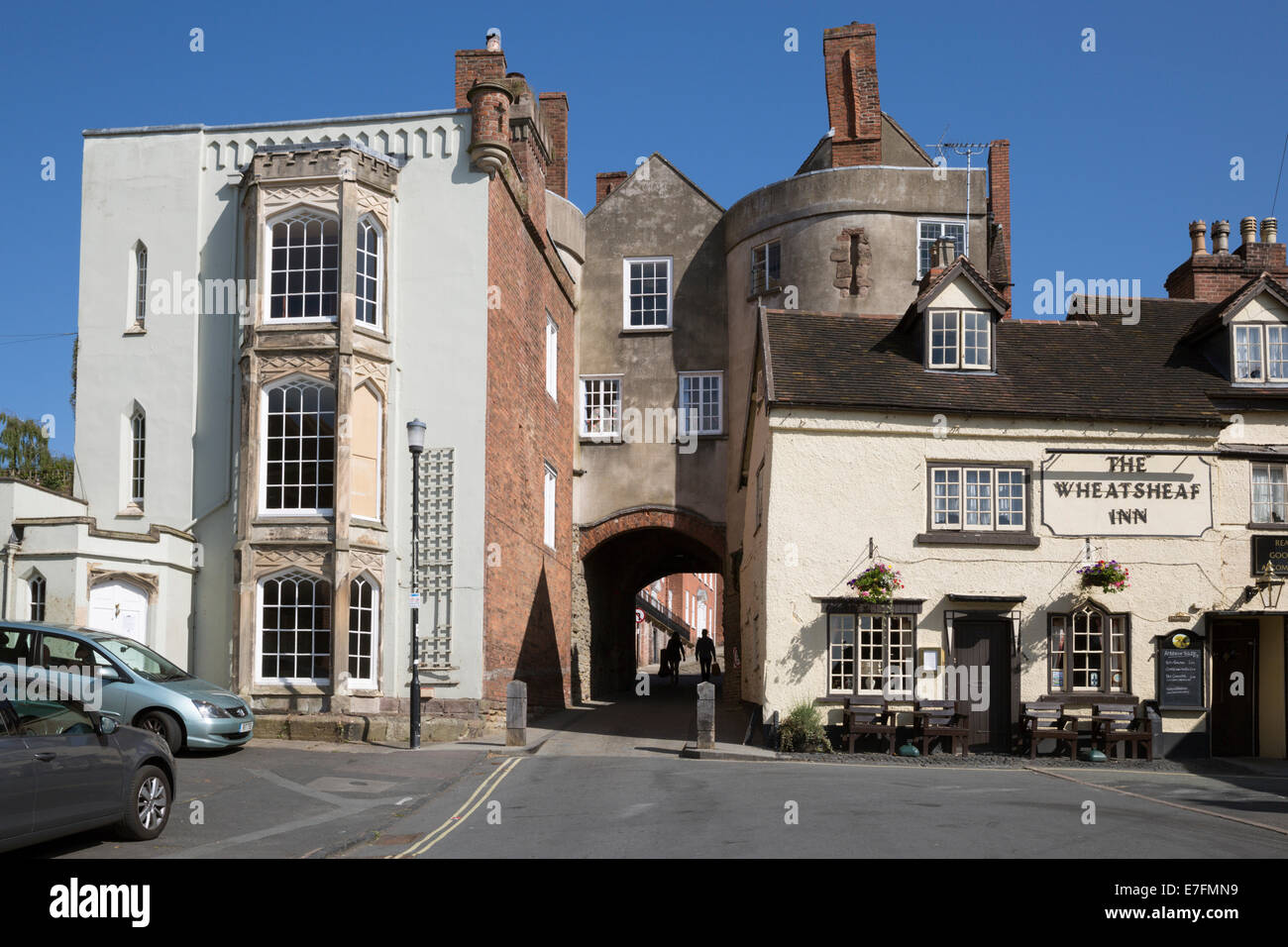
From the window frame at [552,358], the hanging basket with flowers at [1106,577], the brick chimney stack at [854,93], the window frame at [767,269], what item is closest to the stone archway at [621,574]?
the window frame at [552,358]

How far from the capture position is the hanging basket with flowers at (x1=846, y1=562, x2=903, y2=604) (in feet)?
68.9

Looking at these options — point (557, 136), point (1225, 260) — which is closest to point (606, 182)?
point (557, 136)

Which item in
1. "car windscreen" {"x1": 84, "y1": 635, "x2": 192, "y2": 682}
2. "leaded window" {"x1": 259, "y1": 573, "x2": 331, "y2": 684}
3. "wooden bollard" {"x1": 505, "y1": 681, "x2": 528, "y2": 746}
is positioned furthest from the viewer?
"leaded window" {"x1": 259, "y1": 573, "x2": 331, "y2": 684}

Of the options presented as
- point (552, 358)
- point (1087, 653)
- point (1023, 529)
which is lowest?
point (1087, 653)

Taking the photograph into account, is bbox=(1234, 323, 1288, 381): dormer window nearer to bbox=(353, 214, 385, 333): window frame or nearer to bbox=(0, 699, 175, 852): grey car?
bbox=(353, 214, 385, 333): window frame

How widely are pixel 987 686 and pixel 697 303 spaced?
51.8 feet

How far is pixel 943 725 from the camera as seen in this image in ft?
69.1

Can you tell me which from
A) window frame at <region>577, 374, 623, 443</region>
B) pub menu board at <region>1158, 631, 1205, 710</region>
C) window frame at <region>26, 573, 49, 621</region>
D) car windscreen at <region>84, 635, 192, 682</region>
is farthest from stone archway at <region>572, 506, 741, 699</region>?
car windscreen at <region>84, 635, 192, 682</region>

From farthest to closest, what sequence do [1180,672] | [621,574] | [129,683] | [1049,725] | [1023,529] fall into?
[621,574] → [1023,529] → [1180,672] → [1049,725] → [129,683]

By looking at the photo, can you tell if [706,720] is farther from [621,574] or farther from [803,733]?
[621,574]

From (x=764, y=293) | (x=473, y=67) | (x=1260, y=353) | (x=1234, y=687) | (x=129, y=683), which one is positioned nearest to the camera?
(x=129, y=683)

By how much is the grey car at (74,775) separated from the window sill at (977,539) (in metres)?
14.0

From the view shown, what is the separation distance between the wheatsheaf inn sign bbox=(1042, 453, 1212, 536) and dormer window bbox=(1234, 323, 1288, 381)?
2.69 m

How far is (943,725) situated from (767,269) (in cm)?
1509
